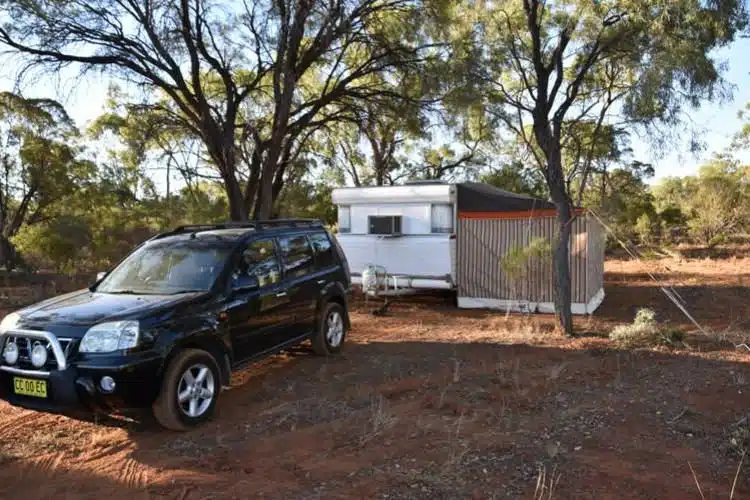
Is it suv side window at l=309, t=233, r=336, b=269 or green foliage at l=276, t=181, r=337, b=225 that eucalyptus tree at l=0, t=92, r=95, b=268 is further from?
suv side window at l=309, t=233, r=336, b=269

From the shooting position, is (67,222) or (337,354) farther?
(67,222)

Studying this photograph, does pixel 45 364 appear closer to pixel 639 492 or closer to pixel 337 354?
pixel 337 354

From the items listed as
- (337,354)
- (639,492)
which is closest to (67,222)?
(337,354)

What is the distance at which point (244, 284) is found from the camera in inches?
234

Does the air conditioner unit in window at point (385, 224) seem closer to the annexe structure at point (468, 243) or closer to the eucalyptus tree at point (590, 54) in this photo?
the annexe structure at point (468, 243)

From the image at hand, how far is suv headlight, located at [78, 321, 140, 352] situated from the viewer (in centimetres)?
465

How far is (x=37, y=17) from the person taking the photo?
12.2 meters

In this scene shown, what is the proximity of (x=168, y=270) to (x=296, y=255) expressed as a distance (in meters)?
1.59

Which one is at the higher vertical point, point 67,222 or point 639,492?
point 67,222

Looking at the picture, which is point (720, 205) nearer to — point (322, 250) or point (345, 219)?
point (345, 219)

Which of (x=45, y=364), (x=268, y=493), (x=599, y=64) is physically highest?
(x=599, y=64)

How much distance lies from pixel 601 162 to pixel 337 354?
20.6m

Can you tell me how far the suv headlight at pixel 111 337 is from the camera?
15.3ft

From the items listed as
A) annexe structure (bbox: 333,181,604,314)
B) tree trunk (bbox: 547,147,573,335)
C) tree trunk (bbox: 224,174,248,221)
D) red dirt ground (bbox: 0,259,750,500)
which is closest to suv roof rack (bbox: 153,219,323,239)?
red dirt ground (bbox: 0,259,750,500)
